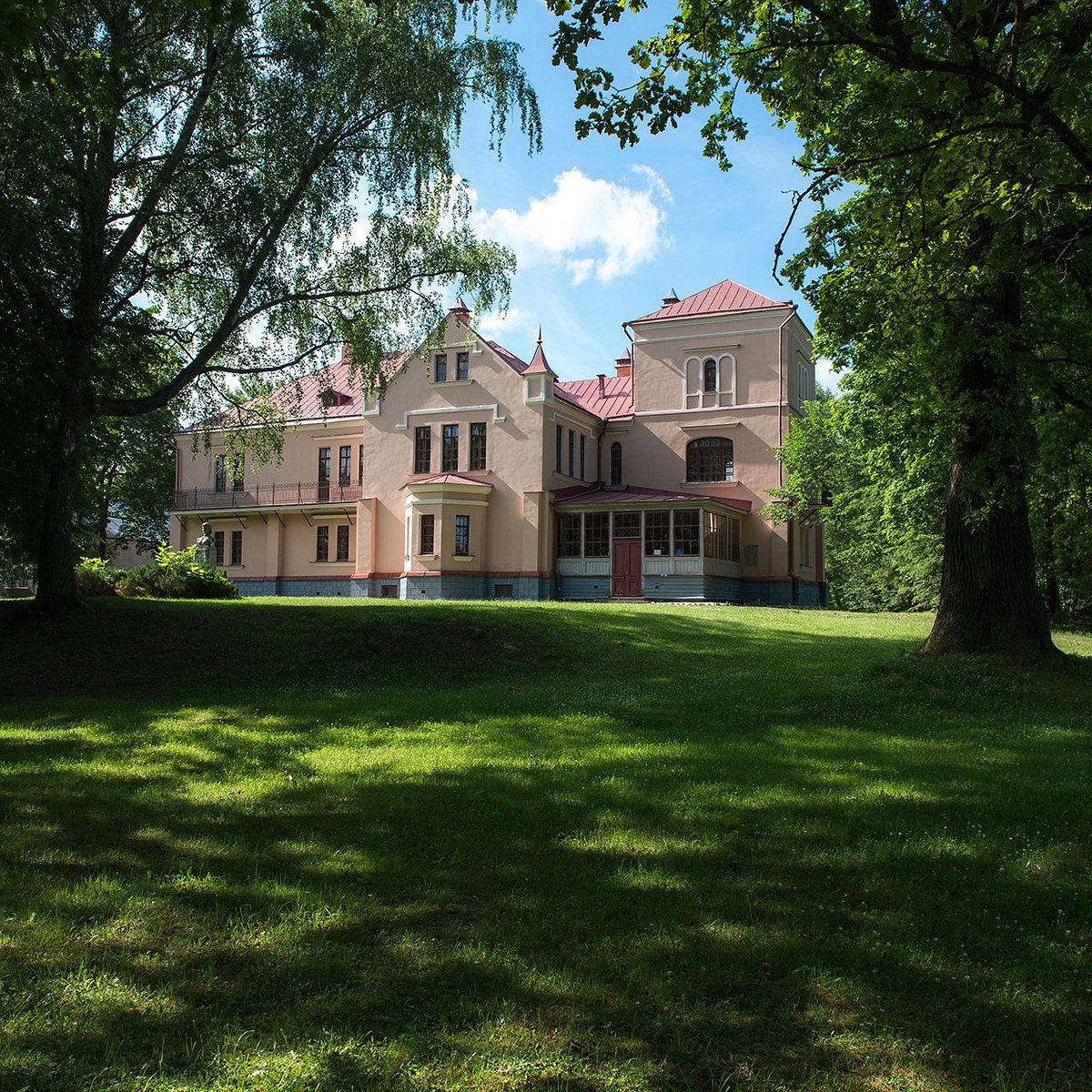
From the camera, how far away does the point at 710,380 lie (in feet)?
128

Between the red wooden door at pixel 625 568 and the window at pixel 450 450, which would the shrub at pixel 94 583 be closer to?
the window at pixel 450 450

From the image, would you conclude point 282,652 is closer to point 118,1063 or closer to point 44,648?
point 44,648

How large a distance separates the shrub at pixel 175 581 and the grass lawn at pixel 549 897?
12.8 meters

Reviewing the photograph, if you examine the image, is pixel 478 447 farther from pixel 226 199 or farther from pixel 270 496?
pixel 226 199

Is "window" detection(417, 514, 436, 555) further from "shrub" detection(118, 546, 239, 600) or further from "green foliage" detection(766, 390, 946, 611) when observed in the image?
"green foliage" detection(766, 390, 946, 611)

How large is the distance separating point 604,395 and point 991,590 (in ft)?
101

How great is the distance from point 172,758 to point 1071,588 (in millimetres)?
32219

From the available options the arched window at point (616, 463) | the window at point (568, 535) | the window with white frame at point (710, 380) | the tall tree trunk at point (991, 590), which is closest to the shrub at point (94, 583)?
the tall tree trunk at point (991, 590)

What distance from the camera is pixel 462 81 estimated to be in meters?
17.5

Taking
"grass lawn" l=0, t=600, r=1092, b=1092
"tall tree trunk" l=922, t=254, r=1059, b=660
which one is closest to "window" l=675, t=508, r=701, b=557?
"tall tree trunk" l=922, t=254, r=1059, b=660

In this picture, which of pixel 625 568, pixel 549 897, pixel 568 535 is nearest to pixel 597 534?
pixel 568 535

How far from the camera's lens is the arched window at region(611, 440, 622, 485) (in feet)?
133

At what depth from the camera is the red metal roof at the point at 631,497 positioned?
35750 millimetres

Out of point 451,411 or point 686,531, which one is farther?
point 451,411
